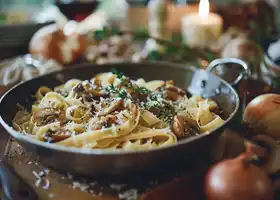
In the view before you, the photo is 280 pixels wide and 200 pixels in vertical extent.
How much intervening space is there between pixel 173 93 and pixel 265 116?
0.49 m

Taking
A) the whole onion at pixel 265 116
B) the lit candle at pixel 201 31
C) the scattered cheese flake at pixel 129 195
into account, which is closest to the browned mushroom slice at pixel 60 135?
the scattered cheese flake at pixel 129 195

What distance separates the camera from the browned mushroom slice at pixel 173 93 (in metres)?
2.03

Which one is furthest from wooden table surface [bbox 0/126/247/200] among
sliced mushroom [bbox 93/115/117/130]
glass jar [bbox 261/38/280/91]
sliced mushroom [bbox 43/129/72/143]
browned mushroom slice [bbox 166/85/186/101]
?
glass jar [bbox 261/38/280/91]

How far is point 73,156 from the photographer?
1360mm

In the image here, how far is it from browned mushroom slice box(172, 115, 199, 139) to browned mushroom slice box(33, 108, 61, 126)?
56cm

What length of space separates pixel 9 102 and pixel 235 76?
3.87 ft

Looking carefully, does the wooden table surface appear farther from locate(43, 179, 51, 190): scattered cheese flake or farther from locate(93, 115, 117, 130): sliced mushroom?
locate(93, 115, 117, 130): sliced mushroom

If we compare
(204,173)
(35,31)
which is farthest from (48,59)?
(204,173)

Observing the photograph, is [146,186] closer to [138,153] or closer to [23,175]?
[138,153]

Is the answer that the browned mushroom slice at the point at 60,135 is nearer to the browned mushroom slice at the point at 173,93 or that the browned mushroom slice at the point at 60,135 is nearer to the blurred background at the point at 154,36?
the browned mushroom slice at the point at 173,93

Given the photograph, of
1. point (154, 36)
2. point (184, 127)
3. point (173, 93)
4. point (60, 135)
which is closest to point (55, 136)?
point (60, 135)

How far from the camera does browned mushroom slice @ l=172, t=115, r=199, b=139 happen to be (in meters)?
1.64

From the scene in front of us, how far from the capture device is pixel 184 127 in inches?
65.4

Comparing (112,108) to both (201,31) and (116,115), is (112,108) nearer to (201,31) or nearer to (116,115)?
(116,115)
